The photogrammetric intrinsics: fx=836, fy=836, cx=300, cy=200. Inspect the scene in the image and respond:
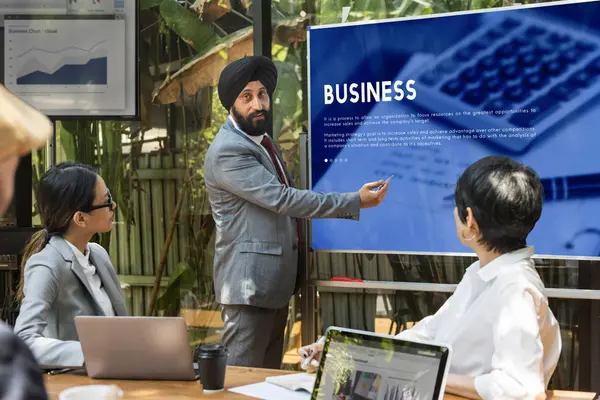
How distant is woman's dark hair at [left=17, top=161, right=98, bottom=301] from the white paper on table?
39.7 inches

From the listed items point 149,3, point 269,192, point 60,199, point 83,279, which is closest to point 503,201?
point 83,279

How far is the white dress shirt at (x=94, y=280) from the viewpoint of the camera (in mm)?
2836

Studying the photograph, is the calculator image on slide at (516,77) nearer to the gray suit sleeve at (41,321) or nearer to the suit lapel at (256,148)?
the suit lapel at (256,148)

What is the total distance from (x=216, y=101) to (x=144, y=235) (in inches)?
38.0

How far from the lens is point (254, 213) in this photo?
12.9ft

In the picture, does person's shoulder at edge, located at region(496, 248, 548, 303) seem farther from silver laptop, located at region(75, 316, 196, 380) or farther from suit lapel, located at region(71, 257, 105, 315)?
suit lapel, located at region(71, 257, 105, 315)

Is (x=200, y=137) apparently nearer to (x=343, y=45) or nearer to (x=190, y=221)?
(x=190, y=221)

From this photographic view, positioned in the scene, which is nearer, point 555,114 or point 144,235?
point 555,114

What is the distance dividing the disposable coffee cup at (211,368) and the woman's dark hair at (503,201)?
0.75m

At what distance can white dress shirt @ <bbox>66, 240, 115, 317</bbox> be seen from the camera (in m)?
2.84

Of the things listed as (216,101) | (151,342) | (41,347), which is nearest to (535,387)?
(151,342)

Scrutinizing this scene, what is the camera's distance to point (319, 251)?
433 centimetres

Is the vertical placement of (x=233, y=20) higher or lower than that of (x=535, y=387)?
higher

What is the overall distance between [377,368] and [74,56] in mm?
3582
